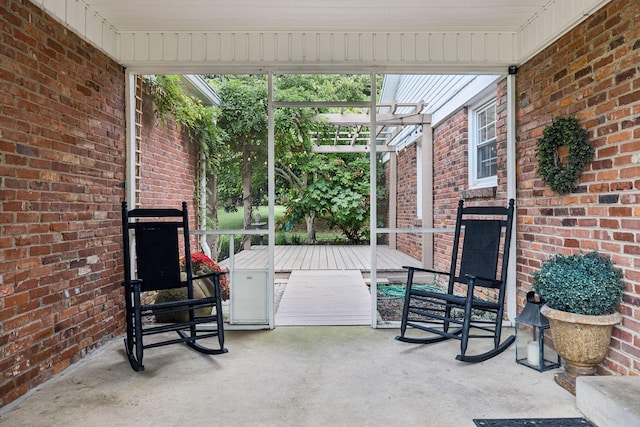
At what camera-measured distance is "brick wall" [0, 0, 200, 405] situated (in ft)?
7.25

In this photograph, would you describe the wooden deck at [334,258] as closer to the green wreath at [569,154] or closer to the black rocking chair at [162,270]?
the black rocking chair at [162,270]

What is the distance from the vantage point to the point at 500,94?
376 cm

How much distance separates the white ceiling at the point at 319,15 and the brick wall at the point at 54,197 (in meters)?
0.49

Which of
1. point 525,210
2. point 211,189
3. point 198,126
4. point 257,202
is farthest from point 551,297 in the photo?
point 198,126

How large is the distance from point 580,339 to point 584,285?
1.07 feet

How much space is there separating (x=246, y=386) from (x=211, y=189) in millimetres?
2185

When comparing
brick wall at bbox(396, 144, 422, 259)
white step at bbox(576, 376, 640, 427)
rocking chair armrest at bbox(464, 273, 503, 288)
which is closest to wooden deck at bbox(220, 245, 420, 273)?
brick wall at bbox(396, 144, 422, 259)

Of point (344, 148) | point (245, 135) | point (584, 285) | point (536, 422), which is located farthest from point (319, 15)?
point (344, 148)

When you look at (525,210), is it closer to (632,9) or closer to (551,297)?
(551,297)

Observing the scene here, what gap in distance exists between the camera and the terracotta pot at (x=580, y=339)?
87.4 inches

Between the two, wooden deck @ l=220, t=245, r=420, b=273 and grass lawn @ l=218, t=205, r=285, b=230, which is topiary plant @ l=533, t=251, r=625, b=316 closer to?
grass lawn @ l=218, t=205, r=285, b=230

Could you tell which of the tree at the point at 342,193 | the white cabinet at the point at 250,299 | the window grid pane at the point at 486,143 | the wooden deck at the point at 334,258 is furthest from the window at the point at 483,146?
the tree at the point at 342,193

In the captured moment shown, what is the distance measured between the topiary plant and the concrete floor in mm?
546

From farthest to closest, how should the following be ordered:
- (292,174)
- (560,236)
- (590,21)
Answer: (292,174)
(560,236)
(590,21)
